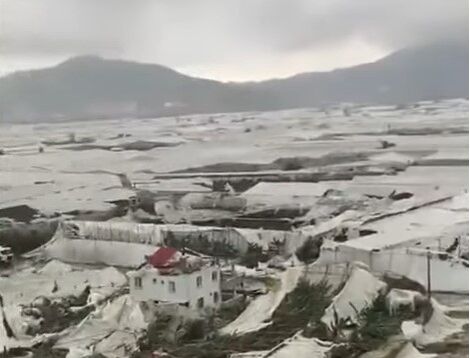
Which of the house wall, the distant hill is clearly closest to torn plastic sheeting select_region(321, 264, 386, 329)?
the house wall

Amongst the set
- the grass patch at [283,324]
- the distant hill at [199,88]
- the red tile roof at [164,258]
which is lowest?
the grass patch at [283,324]

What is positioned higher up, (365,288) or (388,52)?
(388,52)

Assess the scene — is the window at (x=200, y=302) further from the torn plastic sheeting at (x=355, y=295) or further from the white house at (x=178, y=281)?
the torn plastic sheeting at (x=355, y=295)

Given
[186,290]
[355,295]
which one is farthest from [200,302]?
[355,295]

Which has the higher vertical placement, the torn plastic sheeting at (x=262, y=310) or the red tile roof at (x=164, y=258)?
the red tile roof at (x=164, y=258)

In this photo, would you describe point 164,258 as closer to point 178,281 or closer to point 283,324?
point 178,281

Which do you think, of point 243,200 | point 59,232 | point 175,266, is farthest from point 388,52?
point 59,232

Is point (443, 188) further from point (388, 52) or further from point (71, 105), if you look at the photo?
point (71, 105)

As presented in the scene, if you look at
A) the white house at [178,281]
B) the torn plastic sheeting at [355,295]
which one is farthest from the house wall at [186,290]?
the torn plastic sheeting at [355,295]
